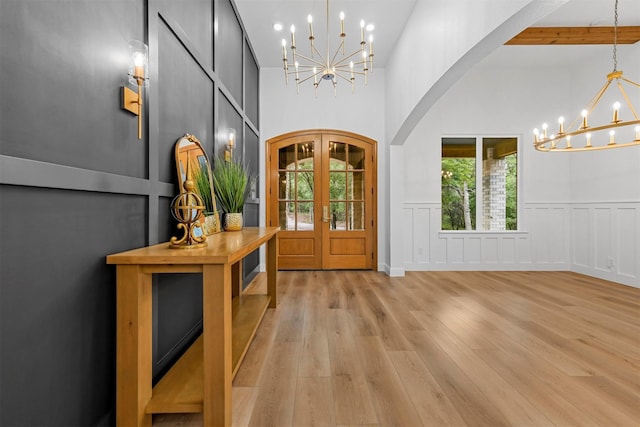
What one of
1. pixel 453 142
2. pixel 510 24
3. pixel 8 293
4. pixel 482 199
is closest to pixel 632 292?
pixel 482 199

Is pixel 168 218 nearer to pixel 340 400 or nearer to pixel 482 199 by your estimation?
pixel 340 400

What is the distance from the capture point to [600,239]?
179 inches

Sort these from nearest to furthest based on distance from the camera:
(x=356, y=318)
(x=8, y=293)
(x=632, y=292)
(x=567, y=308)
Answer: (x=8, y=293) < (x=356, y=318) < (x=567, y=308) < (x=632, y=292)

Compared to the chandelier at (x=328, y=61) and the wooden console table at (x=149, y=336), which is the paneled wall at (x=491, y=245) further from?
the wooden console table at (x=149, y=336)

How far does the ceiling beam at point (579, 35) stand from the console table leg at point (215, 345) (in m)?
4.79

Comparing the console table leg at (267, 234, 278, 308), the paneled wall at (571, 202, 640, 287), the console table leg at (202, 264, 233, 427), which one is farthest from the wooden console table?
the paneled wall at (571, 202, 640, 287)

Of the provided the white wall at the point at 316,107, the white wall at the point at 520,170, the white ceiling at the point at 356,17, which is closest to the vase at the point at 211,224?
the white ceiling at the point at 356,17

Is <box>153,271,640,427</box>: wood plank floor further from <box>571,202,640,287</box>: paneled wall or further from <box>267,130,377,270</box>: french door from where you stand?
<box>267,130,377,270</box>: french door

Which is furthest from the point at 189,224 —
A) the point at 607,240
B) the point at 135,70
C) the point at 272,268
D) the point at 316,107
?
the point at 607,240

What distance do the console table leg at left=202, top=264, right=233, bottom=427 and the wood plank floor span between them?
0.62 feet

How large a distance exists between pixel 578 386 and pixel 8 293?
8.52ft

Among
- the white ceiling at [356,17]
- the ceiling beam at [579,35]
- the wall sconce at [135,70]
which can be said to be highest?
the white ceiling at [356,17]

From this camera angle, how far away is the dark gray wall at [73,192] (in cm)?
91

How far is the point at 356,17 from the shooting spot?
12.5 feet
